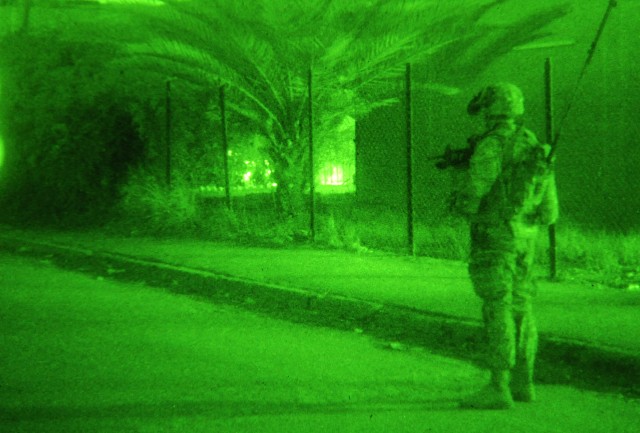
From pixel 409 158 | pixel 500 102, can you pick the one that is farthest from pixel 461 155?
pixel 409 158

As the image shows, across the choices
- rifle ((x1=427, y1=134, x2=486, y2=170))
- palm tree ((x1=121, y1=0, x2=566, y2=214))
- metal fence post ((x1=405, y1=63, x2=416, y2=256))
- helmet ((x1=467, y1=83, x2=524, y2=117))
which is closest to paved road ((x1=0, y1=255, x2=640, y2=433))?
rifle ((x1=427, y1=134, x2=486, y2=170))

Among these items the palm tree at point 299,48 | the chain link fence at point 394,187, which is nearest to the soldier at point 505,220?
the chain link fence at point 394,187

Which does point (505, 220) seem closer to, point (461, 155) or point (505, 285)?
point (505, 285)

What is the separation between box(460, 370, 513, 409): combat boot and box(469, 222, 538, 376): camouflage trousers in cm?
7

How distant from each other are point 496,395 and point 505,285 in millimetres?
647

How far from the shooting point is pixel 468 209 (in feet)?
15.7

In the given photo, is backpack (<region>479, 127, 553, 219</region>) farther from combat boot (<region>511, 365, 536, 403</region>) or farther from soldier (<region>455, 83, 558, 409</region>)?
combat boot (<region>511, 365, 536, 403</region>)

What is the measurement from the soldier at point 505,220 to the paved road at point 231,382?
389 mm

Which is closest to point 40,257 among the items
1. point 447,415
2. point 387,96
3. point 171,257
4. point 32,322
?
point 171,257

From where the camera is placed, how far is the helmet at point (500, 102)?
482cm

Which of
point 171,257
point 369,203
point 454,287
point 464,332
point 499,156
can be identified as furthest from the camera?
point 369,203

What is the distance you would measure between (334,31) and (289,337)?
6.69 meters

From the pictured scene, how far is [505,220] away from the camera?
15.6 feet

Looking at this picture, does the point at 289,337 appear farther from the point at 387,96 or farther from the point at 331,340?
the point at 387,96
